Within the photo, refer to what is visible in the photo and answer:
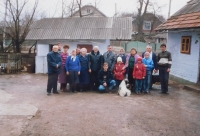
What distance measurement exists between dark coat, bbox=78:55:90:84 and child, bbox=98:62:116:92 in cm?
49

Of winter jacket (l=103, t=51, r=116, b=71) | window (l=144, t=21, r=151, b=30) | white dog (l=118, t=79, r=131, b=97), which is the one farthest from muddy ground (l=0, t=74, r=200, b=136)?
window (l=144, t=21, r=151, b=30)

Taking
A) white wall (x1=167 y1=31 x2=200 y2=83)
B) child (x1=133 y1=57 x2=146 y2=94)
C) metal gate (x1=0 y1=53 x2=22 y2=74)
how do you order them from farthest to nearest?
1. metal gate (x1=0 y1=53 x2=22 y2=74)
2. white wall (x1=167 y1=31 x2=200 y2=83)
3. child (x1=133 y1=57 x2=146 y2=94)

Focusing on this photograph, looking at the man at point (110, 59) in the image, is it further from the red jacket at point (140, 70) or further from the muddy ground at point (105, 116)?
the muddy ground at point (105, 116)

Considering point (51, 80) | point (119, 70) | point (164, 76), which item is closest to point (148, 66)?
point (164, 76)

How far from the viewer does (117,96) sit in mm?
8398

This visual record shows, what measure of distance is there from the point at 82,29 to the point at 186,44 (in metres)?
6.46

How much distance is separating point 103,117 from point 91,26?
32.9 feet

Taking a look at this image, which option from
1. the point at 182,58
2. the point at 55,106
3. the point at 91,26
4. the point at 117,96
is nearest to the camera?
the point at 55,106

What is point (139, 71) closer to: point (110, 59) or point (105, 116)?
point (110, 59)

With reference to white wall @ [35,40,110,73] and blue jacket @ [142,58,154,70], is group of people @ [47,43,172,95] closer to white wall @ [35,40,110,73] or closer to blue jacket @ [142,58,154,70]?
blue jacket @ [142,58,154,70]

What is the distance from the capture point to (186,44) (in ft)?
38.4

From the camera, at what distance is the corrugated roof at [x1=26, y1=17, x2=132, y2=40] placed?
14.6m

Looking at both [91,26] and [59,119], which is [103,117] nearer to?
[59,119]

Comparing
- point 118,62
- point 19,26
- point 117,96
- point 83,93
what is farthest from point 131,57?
point 19,26
